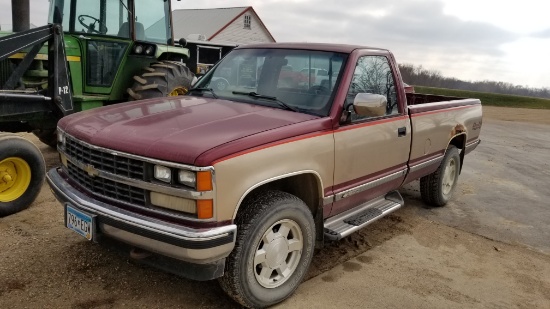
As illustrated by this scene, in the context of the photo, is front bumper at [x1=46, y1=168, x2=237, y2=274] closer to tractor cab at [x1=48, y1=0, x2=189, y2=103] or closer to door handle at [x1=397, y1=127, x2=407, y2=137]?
door handle at [x1=397, y1=127, x2=407, y2=137]

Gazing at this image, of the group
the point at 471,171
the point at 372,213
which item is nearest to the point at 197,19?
the point at 471,171

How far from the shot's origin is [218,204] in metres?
2.79

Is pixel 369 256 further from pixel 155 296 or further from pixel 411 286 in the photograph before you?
pixel 155 296

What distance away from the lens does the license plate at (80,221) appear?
3.06 metres

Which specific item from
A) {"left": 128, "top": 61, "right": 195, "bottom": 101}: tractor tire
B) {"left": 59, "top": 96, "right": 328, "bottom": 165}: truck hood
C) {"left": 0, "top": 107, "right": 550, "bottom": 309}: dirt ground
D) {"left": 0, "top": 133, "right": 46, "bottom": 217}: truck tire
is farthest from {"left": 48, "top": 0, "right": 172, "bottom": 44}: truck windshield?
{"left": 59, "top": 96, "right": 328, "bottom": 165}: truck hood

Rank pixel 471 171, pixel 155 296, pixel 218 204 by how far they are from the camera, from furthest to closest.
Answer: pixel 471 171
pixel 155 296
pixel 218 204

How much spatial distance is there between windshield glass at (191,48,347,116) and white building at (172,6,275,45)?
32522mm

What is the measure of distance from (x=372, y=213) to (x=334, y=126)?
1.14 m

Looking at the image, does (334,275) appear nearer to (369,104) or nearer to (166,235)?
(369,104)

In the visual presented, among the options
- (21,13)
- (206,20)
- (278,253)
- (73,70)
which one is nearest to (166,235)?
(278,253)

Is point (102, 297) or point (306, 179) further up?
point (306, 179)

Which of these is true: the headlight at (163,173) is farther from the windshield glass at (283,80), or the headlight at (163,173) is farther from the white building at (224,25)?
the white building at (224,25)

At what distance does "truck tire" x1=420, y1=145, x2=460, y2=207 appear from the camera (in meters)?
5.84

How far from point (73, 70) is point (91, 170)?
4.01 metres
